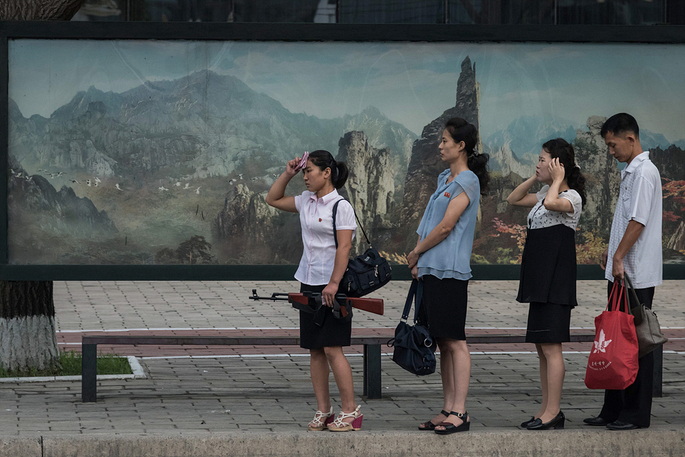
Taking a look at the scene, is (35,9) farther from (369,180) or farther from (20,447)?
(20,447)

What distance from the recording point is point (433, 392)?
7219 mm

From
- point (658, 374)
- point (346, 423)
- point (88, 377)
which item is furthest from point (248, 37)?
point (658, 374)

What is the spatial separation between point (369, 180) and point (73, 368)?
2882 mm

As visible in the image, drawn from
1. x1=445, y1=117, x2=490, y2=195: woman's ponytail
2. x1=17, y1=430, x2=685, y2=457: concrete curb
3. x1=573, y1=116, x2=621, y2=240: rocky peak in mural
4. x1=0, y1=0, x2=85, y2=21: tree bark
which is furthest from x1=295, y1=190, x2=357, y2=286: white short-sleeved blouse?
x1=0, y1=0, x2=85, y2=21: tree bark

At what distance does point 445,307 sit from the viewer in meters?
5.52

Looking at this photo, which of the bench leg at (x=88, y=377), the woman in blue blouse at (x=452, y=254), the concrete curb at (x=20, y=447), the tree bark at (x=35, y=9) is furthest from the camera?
the tree bark at (x=35, y=9)

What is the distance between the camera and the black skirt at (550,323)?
→ 562 cm

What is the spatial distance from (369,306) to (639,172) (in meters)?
1.74

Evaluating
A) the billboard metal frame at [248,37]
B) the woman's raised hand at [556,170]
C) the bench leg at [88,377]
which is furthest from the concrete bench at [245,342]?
the woman's raised hand at [556,170]

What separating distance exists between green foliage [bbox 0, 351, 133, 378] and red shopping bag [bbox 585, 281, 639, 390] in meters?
4.01

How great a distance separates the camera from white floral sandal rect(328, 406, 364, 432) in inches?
222

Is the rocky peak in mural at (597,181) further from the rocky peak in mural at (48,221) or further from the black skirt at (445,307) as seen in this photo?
the rocky peak in mural at (48,221)

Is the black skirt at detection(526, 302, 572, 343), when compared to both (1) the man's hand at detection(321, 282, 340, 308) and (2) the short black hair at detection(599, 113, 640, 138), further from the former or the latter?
(1) the man's hand at detection(321, 282, 340, 308)

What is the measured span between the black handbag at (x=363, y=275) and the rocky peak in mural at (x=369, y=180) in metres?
1.66
